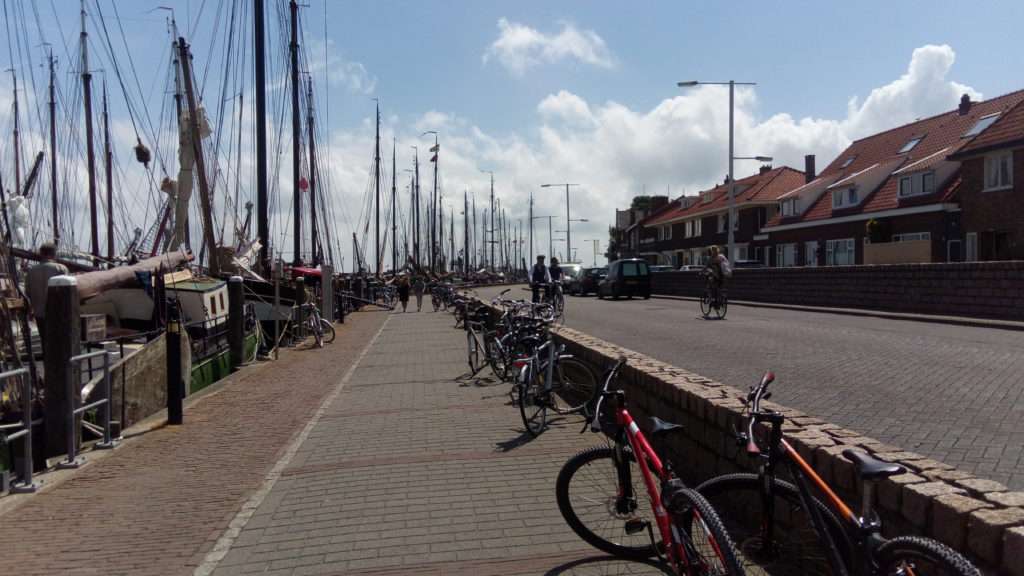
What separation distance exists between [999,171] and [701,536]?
3214 centimetres

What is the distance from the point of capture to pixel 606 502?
477 centimetres

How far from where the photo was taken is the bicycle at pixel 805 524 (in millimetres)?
2832

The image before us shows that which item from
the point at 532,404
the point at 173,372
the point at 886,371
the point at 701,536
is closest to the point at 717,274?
the point at 886,371

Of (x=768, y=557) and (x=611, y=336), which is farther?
(x=611, y=336)

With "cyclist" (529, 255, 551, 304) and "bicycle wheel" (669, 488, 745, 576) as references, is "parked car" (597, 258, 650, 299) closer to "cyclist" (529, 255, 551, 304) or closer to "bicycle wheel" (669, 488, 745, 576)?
"cyclist" (529, 255, 551, 304)

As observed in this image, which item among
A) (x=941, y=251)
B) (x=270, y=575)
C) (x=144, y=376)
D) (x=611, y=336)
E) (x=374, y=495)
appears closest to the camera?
(x=270, y=575)

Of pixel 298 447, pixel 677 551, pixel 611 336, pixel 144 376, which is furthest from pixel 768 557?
pixel 611 336

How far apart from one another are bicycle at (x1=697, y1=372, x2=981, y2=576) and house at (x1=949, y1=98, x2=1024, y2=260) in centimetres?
3015

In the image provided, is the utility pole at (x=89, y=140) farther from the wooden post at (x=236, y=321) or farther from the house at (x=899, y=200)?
the house at (x=899, y=200)

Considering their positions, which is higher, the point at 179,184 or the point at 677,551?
the point at 179,184

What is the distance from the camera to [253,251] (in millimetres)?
23984

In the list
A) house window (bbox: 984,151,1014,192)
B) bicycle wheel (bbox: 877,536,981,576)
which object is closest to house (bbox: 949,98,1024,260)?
house window (bbox: 984,151,1014,192)

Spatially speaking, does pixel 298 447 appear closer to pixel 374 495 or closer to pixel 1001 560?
pixel 374 495

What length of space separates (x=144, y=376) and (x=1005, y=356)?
11.3 meters
